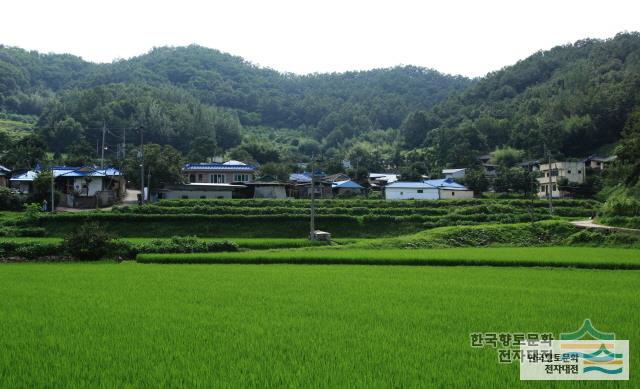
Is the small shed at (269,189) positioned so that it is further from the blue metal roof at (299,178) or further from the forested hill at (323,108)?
the blue metal roof at (299,178)

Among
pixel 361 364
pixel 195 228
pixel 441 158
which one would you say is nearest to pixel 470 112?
pixel 441 158

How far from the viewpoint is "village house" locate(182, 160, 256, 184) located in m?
61.0

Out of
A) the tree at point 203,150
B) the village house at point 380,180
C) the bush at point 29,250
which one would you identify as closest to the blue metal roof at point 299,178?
the village house at point 380,180

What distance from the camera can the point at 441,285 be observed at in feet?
48.2

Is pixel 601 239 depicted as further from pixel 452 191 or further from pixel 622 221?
pixel 452 191

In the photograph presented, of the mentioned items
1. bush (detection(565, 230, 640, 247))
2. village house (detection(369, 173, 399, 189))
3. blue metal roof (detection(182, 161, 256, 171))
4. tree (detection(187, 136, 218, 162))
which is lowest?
bush (detection(565, 230, 640, 247))

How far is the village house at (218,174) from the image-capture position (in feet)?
200

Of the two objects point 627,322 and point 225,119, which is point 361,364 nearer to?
point 627,322

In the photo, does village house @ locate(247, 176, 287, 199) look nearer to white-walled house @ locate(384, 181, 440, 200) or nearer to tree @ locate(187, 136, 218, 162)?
white-walled house @ locate(384, 181, 440, 200)

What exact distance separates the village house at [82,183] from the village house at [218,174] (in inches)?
368

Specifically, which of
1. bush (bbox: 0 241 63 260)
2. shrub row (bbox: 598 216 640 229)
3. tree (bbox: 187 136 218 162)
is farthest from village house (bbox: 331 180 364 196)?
bush (bbox: 0 241 63 260)

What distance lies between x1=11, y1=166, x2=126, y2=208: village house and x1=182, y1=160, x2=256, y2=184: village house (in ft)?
30.7

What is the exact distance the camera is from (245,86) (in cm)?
15112

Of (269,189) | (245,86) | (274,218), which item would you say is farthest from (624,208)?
(245,86)
